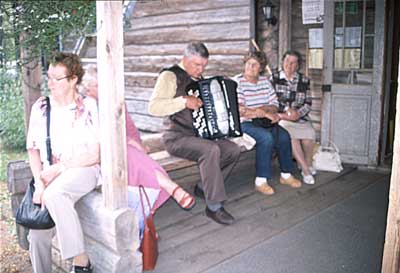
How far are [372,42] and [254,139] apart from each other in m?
1.73

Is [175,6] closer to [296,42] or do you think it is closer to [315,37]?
[296,42]

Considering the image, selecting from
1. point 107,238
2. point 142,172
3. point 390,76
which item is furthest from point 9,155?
point 390,76

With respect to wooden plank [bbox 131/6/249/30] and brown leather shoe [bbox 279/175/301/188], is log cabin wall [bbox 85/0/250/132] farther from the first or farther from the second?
brown leather shoe [bbox 279/175/301/188]

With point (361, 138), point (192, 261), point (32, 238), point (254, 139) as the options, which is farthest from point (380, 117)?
point (32, 238)

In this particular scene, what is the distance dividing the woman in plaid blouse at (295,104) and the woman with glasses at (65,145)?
2.40 metres

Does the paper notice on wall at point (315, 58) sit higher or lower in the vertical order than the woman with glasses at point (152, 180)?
higher

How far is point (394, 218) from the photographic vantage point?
2.30 m

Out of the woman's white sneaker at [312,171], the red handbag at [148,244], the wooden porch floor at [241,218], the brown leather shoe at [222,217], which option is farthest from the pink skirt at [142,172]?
the woman's white sneaker at [312,171]

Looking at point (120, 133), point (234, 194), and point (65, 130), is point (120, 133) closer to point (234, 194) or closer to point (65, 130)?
point (65, 130)

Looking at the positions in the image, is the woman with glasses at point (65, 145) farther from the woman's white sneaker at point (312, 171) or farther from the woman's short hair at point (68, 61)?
the woman's white sneaker at point (312, 171)

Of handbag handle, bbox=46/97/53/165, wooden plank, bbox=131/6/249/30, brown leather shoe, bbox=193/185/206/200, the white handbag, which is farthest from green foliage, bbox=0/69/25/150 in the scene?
the white handbag

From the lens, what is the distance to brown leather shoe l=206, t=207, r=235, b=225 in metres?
3.65

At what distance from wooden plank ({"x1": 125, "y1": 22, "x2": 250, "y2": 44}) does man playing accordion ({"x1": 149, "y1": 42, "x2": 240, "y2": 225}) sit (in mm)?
2059

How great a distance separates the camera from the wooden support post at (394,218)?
2.26m
